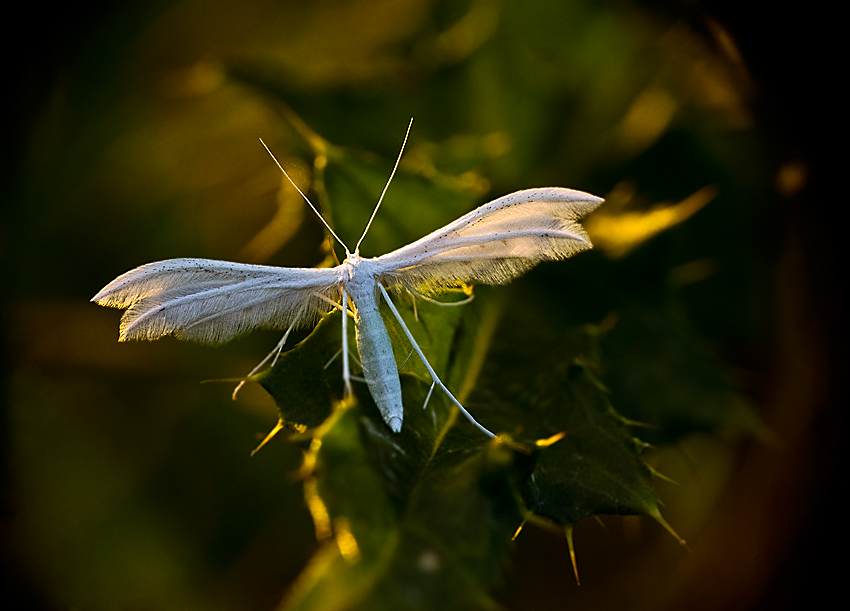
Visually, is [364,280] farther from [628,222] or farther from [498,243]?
[628,222]

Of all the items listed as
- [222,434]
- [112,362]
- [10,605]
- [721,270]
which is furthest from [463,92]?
[10,605]

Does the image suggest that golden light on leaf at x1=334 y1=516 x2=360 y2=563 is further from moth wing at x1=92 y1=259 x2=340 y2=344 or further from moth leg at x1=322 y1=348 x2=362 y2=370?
moth wing at x1=92 y1=259 x2=340 y2=344

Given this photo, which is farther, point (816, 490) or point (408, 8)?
point (408, 8)

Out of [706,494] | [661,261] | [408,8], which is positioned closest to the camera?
[661,261]

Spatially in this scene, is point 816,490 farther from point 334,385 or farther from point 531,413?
point 334,385

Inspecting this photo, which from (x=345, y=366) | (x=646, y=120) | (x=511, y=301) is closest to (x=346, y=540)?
(x=345, y=366)

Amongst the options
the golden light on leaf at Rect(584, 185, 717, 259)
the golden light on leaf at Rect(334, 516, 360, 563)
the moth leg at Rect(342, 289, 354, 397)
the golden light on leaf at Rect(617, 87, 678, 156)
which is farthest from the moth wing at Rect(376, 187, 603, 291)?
the golden light on leaf at Rect(617, 87, 678, 156)

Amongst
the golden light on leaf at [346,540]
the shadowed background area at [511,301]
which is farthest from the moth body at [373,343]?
the shadowed background area at [511,301]

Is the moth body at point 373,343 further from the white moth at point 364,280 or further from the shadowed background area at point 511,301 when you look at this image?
the shadowed background area at point 511,301
